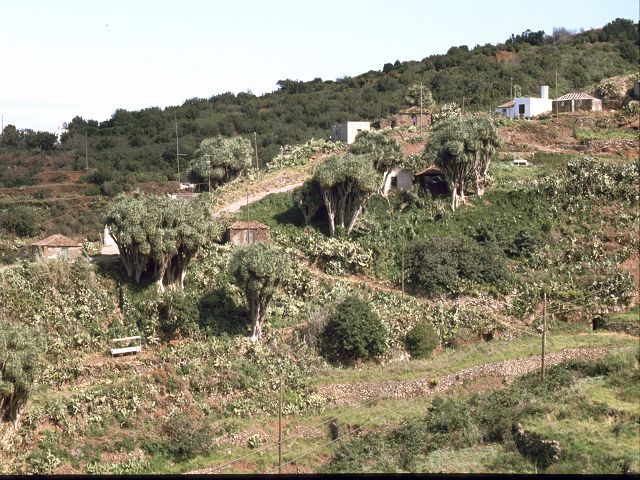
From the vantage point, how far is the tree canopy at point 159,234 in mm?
32750

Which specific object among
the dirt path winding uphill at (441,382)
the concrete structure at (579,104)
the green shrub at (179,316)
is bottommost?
the dirt path winding uphill at (441,382)

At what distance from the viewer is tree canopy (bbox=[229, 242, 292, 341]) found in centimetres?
3142

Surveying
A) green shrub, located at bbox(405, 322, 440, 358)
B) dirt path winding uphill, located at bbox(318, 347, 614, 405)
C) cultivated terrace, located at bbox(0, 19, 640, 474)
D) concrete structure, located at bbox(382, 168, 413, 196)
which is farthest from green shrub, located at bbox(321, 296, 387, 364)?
concrete structure, located at bbox(382, 168, 413, 196)

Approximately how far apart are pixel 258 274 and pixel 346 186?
869 cm

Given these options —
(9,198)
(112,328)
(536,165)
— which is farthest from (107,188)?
(112,328)

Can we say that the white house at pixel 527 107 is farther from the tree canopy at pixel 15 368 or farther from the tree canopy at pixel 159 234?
the tree canopy at pixel 15 368

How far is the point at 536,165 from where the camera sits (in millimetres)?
46688

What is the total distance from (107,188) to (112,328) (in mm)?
37482

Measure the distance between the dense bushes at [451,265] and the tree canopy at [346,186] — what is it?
3090mm

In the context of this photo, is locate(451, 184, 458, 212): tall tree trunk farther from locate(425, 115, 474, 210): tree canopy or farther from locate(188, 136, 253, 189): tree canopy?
locate(188, 136, 253, 189): tree canopy

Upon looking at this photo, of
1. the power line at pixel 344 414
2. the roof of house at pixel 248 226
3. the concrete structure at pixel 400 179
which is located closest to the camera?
→ the power line at pixel 344 414

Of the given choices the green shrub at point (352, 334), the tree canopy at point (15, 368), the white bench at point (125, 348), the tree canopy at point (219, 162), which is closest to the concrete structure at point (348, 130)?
the tree canopy at point (219, 162)

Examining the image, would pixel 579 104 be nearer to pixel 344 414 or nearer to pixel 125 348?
pixel 344 414

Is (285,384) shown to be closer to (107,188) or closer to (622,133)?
(622,133)
